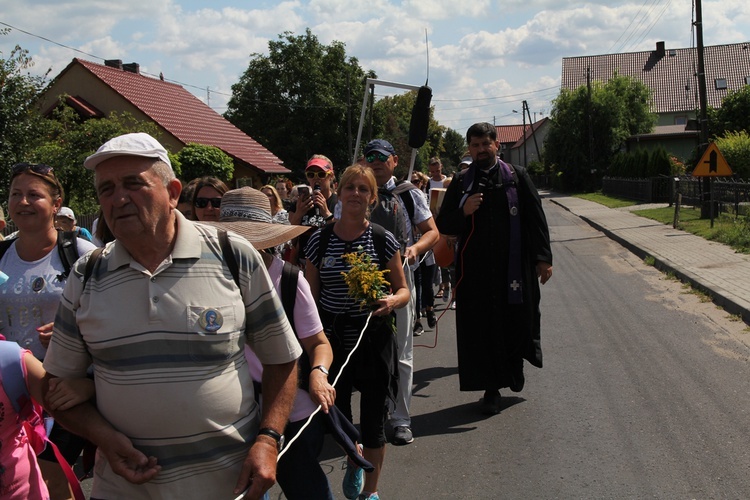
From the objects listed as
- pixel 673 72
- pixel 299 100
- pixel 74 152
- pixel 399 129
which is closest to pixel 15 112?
pixel 74 152

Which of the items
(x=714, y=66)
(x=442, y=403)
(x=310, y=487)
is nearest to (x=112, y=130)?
(x=442, y=403)

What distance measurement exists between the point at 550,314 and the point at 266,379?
26.8 feet

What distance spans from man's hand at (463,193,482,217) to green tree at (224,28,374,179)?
54.0 metres

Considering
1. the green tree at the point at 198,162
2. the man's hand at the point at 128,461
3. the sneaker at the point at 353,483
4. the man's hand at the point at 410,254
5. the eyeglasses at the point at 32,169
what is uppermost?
the green tree at the point at 198,162

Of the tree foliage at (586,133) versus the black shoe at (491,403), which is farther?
the tree foliage at (586,133)

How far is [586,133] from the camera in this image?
5800 centimetres

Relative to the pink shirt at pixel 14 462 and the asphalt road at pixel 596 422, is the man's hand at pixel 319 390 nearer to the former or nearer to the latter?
the pink shirt at pixel 14 462

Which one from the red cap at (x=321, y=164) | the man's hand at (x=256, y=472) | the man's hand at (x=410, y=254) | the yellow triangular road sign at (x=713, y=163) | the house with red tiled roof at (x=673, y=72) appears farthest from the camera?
the house with red tiled roof at (x=673, y=72)

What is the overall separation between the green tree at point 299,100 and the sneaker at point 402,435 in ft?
180

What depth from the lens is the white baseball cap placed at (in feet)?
7.63

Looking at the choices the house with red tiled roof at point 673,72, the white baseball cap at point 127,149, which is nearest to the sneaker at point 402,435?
the white baseball cap at point 127,149

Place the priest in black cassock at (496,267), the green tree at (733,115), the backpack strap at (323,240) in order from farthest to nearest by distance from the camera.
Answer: the green tree at (733,115) → the priest in black cassock at (496,267) → the backpack strap at (323,240)

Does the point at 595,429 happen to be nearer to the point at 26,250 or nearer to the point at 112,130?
the point at 26,250

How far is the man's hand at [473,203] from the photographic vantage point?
6.22 m
